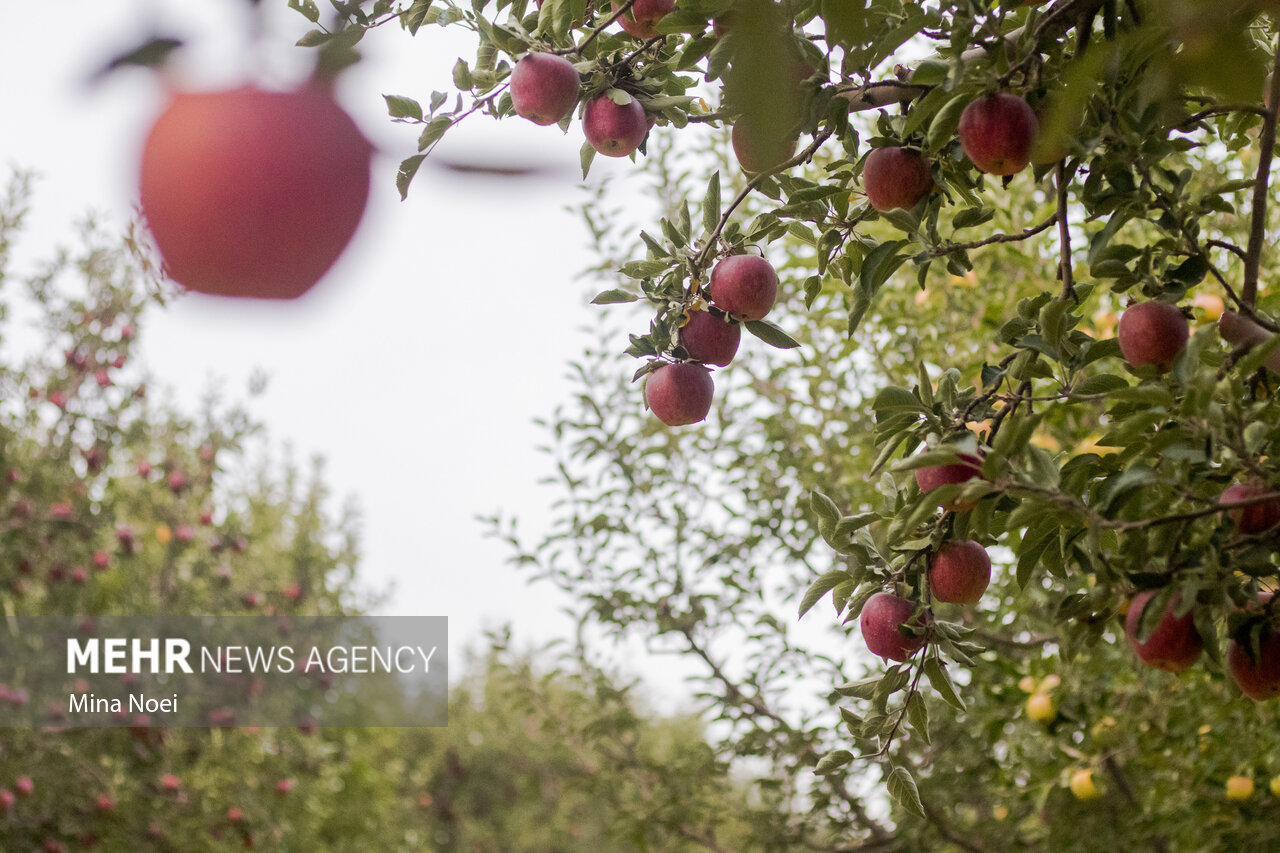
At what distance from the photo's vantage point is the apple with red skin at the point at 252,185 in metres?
0.21

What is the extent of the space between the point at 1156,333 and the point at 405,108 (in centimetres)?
51

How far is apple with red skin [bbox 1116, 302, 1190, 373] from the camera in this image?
64 cm

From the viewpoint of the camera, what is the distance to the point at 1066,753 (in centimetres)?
132

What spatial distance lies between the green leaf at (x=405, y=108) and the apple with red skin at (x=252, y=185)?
380 millimetres

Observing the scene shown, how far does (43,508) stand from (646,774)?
6.59ft

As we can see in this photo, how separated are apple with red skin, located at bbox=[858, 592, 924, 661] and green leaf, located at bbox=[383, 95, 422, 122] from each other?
0.44 m

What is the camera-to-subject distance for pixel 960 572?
0.66 metres

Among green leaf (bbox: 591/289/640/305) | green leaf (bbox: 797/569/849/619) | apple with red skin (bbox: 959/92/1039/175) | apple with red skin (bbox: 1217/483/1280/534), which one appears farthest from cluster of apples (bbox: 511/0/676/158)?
apple with red skin (bbox: 1217/483/1280/534)

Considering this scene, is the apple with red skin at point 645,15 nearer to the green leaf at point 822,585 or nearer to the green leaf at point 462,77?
the green leaf at point 462,77

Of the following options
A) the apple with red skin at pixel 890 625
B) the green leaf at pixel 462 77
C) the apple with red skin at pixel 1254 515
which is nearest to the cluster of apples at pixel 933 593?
the apple with red skin at pixel 890 625

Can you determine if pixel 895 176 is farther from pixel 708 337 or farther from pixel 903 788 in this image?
pixel 903 788

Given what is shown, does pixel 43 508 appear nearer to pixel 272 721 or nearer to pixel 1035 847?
pixel 272 721

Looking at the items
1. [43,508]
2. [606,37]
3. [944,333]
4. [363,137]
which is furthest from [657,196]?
[43,508]

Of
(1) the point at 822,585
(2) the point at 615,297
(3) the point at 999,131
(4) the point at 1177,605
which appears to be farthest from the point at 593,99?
(4) the point at 1177,605
